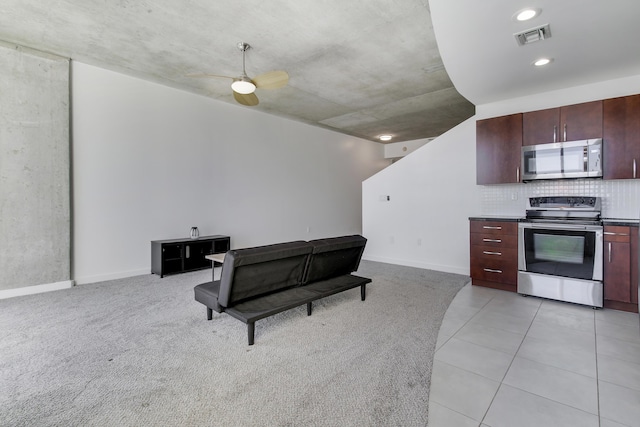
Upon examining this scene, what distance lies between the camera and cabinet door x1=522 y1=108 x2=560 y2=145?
379 cm

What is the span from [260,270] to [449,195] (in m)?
3.82

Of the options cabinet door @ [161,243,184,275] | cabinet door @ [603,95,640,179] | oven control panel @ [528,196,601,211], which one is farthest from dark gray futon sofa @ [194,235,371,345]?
cabinet door @ [603,95,640,179]

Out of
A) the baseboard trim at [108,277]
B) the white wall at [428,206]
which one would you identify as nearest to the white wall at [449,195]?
the white wall at [428,206]

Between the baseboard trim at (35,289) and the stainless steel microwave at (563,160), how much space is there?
644cm

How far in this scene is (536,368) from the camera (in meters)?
2.14

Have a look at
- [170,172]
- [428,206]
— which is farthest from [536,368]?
[170,172]

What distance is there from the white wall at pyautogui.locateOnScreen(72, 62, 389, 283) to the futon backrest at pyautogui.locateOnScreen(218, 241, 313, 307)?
3079 millimetres

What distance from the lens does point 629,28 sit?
2525mm

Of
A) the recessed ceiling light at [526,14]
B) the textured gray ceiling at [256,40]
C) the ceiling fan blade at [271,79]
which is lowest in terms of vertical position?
the recessed ceiling light at [526,14]

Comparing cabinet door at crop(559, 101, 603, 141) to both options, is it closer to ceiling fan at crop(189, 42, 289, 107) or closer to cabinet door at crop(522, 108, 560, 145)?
cabinet door at crop(522, 108, 560, 145)

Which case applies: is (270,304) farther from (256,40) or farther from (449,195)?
(449,195)

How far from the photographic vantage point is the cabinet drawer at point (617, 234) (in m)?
3.18

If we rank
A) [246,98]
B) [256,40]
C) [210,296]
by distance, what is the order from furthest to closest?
[246,98] < [256,40] < [210,296]

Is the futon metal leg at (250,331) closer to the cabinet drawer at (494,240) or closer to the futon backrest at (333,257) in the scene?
the futon backrest at (333,257)
